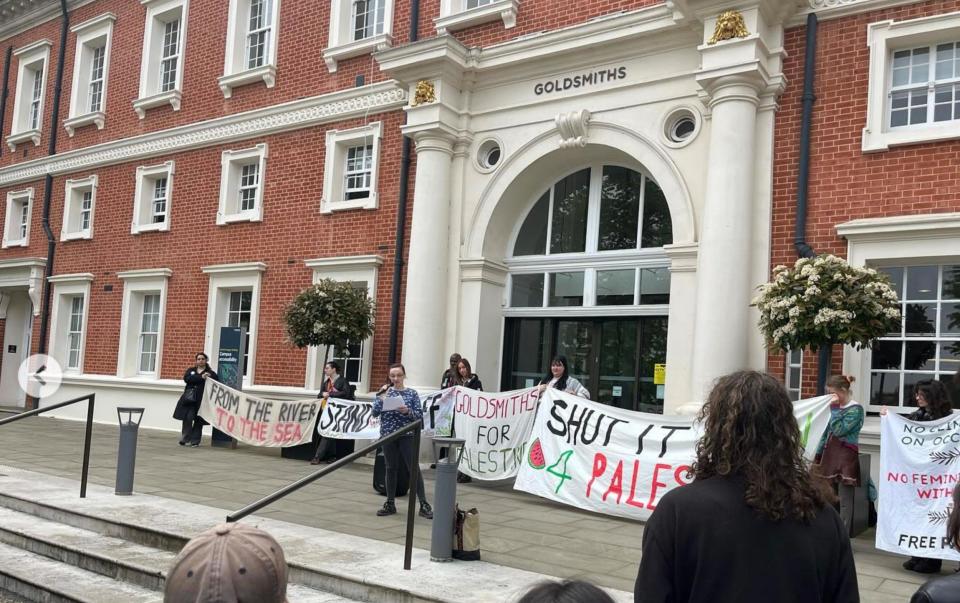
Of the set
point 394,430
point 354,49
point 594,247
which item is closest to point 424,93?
point 354,49

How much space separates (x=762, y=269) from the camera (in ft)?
35.8

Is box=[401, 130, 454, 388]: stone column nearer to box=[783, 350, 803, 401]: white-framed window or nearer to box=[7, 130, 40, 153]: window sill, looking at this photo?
box=[783, 350, 803, 401]: white-framed window

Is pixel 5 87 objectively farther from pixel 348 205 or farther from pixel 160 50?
pixel 348 205

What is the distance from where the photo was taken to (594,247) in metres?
13.4

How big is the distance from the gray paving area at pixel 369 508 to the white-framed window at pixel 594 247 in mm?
3448

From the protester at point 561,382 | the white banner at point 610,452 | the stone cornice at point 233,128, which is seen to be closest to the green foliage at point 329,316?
the stone cornice at point 233,128

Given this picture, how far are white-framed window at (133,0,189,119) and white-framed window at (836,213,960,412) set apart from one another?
15219mm

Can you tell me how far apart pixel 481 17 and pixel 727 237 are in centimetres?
590

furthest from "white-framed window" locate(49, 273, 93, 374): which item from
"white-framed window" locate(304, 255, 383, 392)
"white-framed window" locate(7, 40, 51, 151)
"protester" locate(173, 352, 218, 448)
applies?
"white-framed window" locate(304, 255, 383, 392)

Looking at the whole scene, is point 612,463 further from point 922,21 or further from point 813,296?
point 922,21

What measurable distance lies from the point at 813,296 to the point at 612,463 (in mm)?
2749

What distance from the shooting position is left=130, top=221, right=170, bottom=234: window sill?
1889 cm

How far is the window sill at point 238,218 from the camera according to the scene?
17.0 metres

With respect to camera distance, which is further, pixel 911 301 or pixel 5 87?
pixel 5 87
